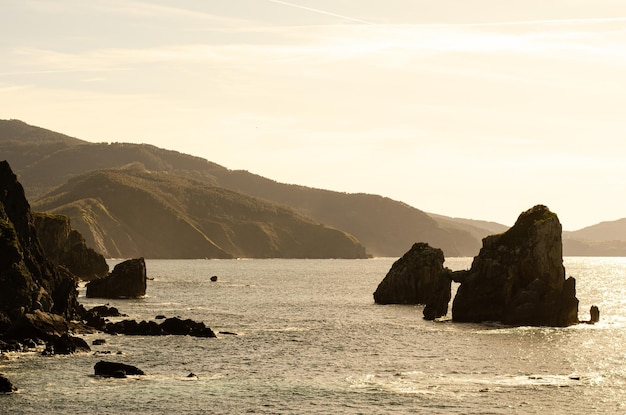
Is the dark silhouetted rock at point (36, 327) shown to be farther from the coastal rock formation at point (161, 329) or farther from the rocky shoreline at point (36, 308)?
the coastal rock formation at point (161, 329)

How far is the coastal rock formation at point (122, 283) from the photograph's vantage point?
158500 millimetres

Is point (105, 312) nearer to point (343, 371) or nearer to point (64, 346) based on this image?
point (64, 346)

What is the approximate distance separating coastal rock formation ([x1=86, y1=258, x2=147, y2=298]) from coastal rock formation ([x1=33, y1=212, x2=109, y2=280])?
10316 mm

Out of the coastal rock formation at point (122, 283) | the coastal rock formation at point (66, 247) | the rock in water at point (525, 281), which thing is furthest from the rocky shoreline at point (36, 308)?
the coastal rock formation at point (66, 247)

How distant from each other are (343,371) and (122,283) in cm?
8669

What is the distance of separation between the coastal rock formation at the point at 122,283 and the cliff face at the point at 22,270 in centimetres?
3170

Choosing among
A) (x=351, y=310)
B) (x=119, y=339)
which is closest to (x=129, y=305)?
(x=351, y=310)

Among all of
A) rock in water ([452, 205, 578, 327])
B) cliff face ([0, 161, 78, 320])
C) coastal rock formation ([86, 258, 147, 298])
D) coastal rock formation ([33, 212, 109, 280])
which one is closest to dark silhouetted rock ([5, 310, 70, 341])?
cliff face ([0, 161, 78, 320])

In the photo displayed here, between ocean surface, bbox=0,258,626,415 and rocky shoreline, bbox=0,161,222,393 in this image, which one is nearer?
ocean surface, bbox=0,258,626,415

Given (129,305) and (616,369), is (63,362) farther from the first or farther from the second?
(129,305)

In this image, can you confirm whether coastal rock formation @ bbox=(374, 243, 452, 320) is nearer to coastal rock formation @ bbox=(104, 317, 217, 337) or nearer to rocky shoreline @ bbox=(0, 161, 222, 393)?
coastal rock formation @ bbox=(104, 317, 217, 337)

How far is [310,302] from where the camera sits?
547ft

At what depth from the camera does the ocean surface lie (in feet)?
214

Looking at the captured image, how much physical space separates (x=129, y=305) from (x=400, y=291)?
42.5 m
